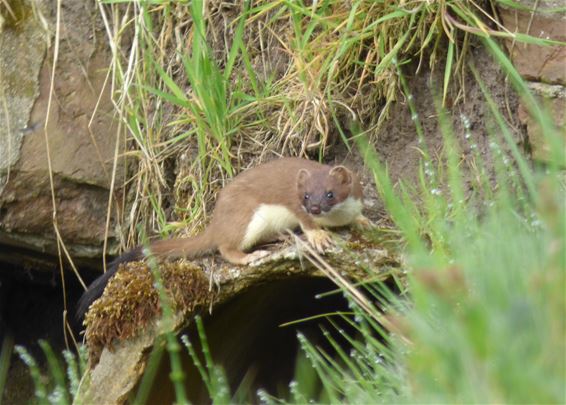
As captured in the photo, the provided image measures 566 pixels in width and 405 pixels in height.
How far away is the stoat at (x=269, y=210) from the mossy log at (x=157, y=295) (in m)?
0.08

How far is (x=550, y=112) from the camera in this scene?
4.57 m


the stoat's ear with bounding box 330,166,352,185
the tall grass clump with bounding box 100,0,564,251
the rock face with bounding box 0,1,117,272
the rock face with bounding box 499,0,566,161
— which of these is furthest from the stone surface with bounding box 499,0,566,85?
the rock face with bounding box 0,1,117,272

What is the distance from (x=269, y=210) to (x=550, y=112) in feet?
3.92

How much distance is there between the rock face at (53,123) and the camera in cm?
541

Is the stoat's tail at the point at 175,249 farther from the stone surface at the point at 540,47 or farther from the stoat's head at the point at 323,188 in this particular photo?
the stone surface at the point at 540,47

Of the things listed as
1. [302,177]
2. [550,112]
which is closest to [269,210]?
[302,177]

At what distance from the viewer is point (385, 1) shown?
474 cm

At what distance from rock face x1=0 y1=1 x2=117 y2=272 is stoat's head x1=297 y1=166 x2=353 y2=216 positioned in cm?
134

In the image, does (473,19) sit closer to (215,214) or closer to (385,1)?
(385,1)

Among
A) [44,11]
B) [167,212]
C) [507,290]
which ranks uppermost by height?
[507,290]

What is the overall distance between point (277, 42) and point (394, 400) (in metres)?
2.61

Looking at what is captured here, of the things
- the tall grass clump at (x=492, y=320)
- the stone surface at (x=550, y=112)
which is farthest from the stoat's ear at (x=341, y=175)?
the tall grass clump at (x=492, y=320)

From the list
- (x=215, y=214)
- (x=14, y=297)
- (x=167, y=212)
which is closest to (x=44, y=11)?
(x=167, y=212)

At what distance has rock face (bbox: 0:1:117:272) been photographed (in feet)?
17.7
